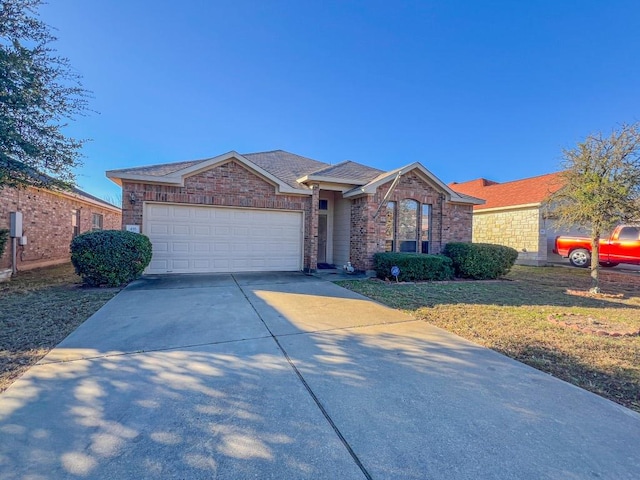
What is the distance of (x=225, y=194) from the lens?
395 inches

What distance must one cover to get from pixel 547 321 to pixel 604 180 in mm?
5477

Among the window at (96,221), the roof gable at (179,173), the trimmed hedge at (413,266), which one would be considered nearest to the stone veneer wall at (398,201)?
the trimmed hedge at (413,266)

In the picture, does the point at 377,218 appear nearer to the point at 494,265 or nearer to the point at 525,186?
the point at 494,265

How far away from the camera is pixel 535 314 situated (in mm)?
5883

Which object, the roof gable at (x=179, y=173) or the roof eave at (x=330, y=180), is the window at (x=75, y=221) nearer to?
the roof gable at (x=179, y=173)

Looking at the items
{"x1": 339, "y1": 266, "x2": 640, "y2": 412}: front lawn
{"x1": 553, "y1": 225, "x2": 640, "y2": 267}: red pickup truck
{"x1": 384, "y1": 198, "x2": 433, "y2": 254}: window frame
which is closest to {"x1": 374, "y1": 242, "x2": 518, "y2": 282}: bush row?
{"x1": 339, "y1": 266, "x2": 640, "y2": 412}: front lawn

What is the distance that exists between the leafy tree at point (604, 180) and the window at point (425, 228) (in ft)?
13.6

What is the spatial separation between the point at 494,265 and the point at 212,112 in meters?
13.1

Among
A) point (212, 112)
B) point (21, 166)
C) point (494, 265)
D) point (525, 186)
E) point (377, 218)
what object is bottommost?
point (494, 265)

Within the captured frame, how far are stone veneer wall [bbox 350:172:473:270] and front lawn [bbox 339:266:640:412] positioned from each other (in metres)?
1.67

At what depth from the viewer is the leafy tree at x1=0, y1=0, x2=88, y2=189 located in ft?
21.8

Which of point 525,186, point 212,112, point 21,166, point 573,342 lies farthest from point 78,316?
point 525,186

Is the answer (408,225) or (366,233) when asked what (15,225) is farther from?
(408,225)

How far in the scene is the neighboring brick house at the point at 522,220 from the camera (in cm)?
1537
